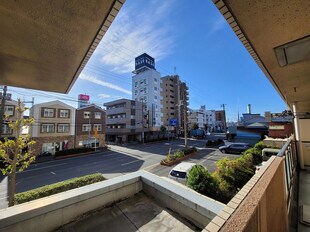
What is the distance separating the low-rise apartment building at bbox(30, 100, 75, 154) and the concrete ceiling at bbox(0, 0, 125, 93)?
21.8 m

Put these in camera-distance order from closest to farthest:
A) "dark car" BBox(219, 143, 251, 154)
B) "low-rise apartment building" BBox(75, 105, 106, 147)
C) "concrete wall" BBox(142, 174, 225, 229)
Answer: "concrete wall" BBox(142, 174, 225, 229) → "dark car" BBox(219, 143, 251, 154) → "low-rise apartment building" BBox(75, 105, 106, 147)

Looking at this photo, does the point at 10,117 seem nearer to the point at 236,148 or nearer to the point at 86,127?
the point at 86,127

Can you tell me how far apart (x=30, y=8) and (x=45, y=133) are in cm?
2491

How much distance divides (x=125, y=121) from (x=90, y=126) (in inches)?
354

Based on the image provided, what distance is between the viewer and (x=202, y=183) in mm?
6102

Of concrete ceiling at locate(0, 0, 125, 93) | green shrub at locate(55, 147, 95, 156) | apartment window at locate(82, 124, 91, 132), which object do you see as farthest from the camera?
apartment window at locate(82, 124, 91, 132)

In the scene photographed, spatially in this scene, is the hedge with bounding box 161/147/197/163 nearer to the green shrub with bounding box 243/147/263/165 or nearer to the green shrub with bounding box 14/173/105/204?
the green shrub with bounding box 243/147/263/165

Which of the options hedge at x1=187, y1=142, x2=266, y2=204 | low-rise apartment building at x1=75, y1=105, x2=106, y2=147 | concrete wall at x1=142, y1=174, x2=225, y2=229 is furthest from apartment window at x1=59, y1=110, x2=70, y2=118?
concrete wall at x1=142, y1=174, x2=225, y2=229

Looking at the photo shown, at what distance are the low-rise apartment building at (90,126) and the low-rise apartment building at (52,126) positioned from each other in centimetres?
104

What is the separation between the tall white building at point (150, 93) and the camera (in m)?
40.9

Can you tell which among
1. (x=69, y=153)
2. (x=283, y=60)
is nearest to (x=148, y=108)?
(x=69, y=153)

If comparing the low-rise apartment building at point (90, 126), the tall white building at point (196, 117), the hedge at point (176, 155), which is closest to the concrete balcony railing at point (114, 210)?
the hedge at point (176, 155)

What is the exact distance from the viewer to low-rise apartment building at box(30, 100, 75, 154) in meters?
21.0

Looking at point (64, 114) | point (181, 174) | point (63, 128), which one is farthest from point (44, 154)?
point (181, 174)
